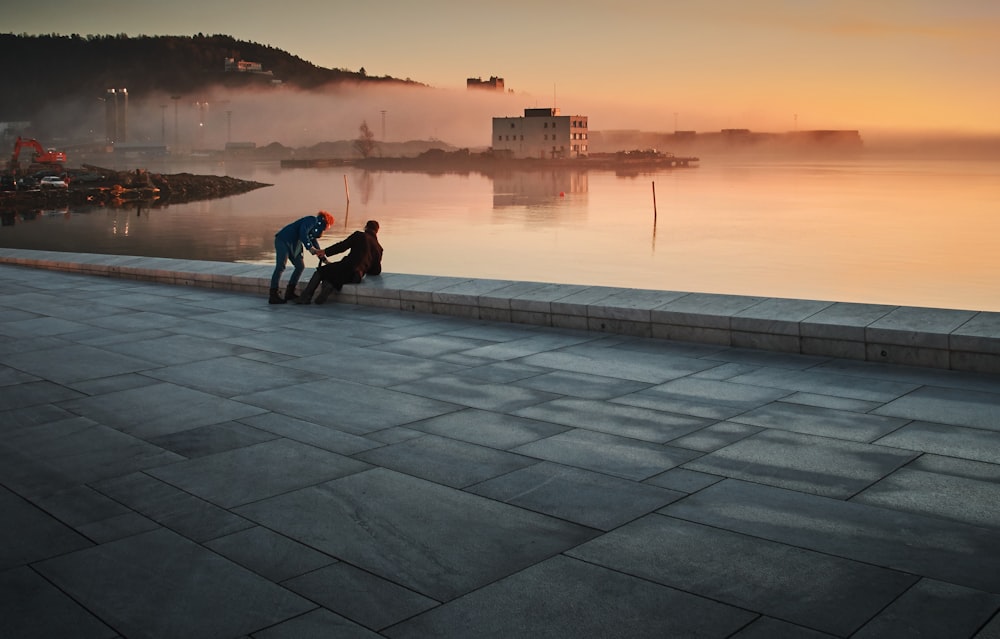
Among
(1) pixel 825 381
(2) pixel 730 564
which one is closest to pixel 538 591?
(2) pixel 730 564

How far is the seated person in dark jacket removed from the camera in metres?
13.7

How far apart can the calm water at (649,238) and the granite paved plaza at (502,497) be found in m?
35.5

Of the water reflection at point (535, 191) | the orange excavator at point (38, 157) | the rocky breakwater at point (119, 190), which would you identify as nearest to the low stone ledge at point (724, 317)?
the water reflection at point (535, 191)

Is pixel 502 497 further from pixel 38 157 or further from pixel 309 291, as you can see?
pixel 38 157

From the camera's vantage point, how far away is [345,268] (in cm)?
1378

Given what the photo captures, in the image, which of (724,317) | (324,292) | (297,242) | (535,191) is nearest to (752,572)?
(724,317)

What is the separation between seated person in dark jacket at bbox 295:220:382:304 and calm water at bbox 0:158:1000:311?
31.7 m

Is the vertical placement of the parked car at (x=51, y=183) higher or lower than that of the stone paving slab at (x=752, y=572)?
higher

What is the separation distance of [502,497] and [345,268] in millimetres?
8862

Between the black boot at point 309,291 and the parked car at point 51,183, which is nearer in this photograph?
the black boot at point 309,291

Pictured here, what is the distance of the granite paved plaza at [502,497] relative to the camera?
4039mm

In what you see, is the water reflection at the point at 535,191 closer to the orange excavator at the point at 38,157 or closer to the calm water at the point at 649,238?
the calm water at the point at 649,238

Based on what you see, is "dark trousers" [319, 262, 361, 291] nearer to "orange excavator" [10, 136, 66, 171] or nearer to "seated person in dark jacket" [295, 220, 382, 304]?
"seated person in dark jacket" [295, 220, 382, 304]

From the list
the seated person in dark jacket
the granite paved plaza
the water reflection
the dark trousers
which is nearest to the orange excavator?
the water reflection
